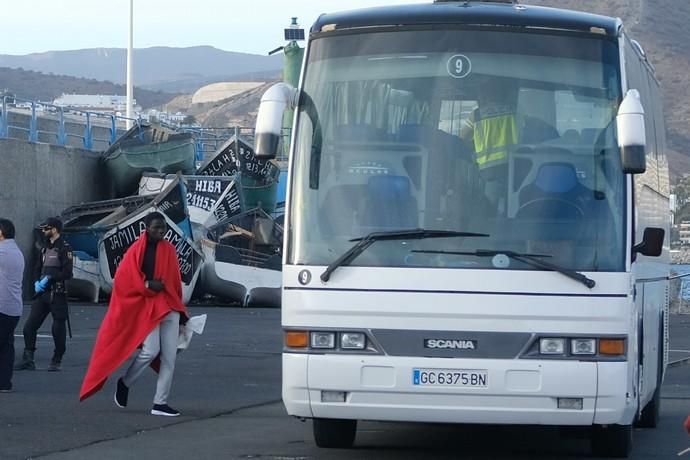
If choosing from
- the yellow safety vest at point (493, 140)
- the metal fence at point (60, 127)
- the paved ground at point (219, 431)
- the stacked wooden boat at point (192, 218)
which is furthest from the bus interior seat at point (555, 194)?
the stacked wooden boat at point (192, 218)

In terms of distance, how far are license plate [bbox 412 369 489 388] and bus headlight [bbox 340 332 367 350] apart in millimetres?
383

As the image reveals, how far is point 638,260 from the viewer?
10648 millimetres

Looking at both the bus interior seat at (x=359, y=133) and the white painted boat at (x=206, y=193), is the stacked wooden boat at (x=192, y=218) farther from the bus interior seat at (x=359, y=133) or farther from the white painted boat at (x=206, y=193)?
the bus interior seat at (x=359, y=133)

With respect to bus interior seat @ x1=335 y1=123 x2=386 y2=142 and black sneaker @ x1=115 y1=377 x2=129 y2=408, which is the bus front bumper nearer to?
bus interior seat @ x1=335 y1=123 x2=386 y2=142

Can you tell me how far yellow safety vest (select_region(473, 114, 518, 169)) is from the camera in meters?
9.95

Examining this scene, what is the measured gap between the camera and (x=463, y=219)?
32.2 ft

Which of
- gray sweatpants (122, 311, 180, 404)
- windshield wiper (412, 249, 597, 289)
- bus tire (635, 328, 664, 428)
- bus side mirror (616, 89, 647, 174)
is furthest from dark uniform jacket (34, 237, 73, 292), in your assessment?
bus side mirror (616, 89, 647, 174)

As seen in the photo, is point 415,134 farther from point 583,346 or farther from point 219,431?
point 219,431

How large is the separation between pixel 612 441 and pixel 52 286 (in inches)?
309

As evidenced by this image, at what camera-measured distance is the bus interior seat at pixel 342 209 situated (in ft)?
32.5

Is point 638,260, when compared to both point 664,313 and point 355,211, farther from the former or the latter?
point 664,313

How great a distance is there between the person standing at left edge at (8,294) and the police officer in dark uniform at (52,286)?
148 centimetres

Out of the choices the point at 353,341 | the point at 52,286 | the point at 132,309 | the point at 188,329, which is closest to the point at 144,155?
the point at 52,286

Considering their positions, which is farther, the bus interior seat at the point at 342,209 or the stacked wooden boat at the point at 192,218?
the stacked wooden boat at the point at 192,218
